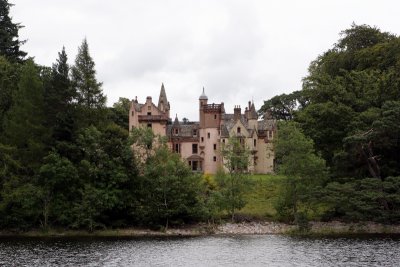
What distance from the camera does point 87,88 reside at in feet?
203

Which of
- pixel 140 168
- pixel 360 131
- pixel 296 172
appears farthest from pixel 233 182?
pixel 360 131

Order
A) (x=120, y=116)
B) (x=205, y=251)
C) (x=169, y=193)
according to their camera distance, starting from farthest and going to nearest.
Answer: (x=120, y=116), (x=169, y=193), (x=205, y=251)

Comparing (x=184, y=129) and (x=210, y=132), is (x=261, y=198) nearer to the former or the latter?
(x=210, y=132)

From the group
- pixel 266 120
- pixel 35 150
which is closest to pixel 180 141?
pixel 266 120

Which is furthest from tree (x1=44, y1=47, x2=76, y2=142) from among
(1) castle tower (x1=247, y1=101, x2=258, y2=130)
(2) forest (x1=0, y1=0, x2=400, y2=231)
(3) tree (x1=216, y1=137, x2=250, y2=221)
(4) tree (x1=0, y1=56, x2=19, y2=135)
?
(1) castle tower (x1=247, y1=101, x2=258, y2=130)

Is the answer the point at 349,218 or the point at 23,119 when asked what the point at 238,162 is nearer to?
the point at 349,218

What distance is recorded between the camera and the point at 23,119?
58594 millimetres

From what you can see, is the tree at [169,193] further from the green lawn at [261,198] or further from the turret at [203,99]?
the turret at [203,99]

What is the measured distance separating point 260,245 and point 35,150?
25.0 m

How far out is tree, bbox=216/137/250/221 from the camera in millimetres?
58094

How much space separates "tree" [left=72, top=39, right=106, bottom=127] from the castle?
25.2 metres

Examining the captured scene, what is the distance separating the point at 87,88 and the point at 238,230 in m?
21.7

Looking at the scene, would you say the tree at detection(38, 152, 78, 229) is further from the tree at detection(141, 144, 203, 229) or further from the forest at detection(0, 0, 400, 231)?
the tree at detection(141, 144, 203, 229)

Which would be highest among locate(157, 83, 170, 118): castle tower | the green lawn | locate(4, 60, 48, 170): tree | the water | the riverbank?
locate(157, 83, 170, 118): castle tower
